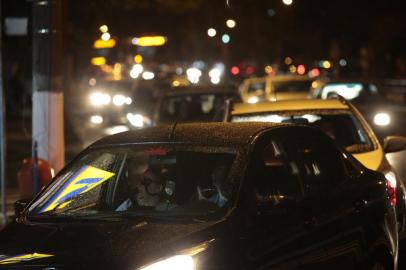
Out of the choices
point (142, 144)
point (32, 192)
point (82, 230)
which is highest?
point (142, 144)

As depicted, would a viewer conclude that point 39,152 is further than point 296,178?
Yes

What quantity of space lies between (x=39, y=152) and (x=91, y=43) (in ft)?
51.6

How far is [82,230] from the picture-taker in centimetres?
554

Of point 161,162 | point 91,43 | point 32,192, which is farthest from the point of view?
point 91,43

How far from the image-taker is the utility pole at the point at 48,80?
12.3 metres

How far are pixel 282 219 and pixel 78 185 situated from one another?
142 centimetres

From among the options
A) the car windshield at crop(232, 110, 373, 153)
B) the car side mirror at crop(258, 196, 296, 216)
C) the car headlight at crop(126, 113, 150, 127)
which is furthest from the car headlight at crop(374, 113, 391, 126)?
the car side mirror at crop(258, 196, 296, 216)

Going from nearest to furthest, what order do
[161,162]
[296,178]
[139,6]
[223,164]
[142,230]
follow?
[142,230]
[223,164]
[296,178]
[161,162]
[139,6]

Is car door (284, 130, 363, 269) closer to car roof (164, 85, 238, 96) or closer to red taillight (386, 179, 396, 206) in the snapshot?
red taillight (386, 179, 396, 206)

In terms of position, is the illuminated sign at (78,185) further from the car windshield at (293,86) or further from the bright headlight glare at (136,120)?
the car windshield at (293,86)

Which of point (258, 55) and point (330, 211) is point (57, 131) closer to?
point (330, 211)

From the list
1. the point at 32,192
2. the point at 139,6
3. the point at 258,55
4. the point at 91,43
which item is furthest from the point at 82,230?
the point at 258,55

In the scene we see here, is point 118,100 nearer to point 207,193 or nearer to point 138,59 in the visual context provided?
point 138,59

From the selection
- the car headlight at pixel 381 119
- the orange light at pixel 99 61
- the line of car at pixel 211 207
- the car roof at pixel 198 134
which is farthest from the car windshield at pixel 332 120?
the orange light at pixel 99 61
